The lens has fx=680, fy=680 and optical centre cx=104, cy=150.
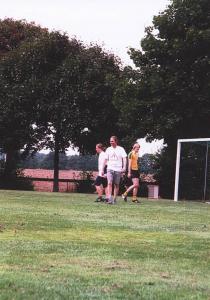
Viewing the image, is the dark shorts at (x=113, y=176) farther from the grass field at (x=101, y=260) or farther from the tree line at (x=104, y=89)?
the tree line at (x=104, y=89)

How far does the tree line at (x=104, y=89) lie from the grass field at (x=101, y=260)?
2349cm

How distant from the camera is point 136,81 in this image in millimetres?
36719

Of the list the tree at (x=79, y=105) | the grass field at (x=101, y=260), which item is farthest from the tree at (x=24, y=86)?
the grass field at (x=101, y=260)

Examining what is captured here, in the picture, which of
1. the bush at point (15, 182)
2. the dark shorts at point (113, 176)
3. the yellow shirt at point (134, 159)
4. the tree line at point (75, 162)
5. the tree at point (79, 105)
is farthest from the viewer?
the bush at point (15, 182)

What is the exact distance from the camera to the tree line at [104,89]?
113 ft

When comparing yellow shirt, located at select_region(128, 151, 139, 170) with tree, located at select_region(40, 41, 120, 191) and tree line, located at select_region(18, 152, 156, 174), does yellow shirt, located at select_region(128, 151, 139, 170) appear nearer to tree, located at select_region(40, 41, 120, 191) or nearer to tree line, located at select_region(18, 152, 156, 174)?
tree line, located at select_region(18, 152, 156, 174)

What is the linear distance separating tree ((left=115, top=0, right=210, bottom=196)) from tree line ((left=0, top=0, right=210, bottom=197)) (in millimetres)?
51

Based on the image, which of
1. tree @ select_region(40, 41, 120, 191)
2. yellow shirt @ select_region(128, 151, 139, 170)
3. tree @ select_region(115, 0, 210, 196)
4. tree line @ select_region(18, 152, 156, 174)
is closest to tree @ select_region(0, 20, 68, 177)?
tree @ select_region(40, 41, 120, 191)

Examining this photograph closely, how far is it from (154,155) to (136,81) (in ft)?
13.8

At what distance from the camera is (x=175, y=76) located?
112ft

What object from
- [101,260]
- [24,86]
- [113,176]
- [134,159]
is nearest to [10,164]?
[24,86]

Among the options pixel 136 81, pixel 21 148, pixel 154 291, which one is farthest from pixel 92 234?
→ pixel 21 148

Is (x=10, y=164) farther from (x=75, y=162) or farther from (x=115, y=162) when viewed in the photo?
(x=115, y=162)

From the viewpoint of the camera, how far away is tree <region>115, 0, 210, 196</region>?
111 feet
